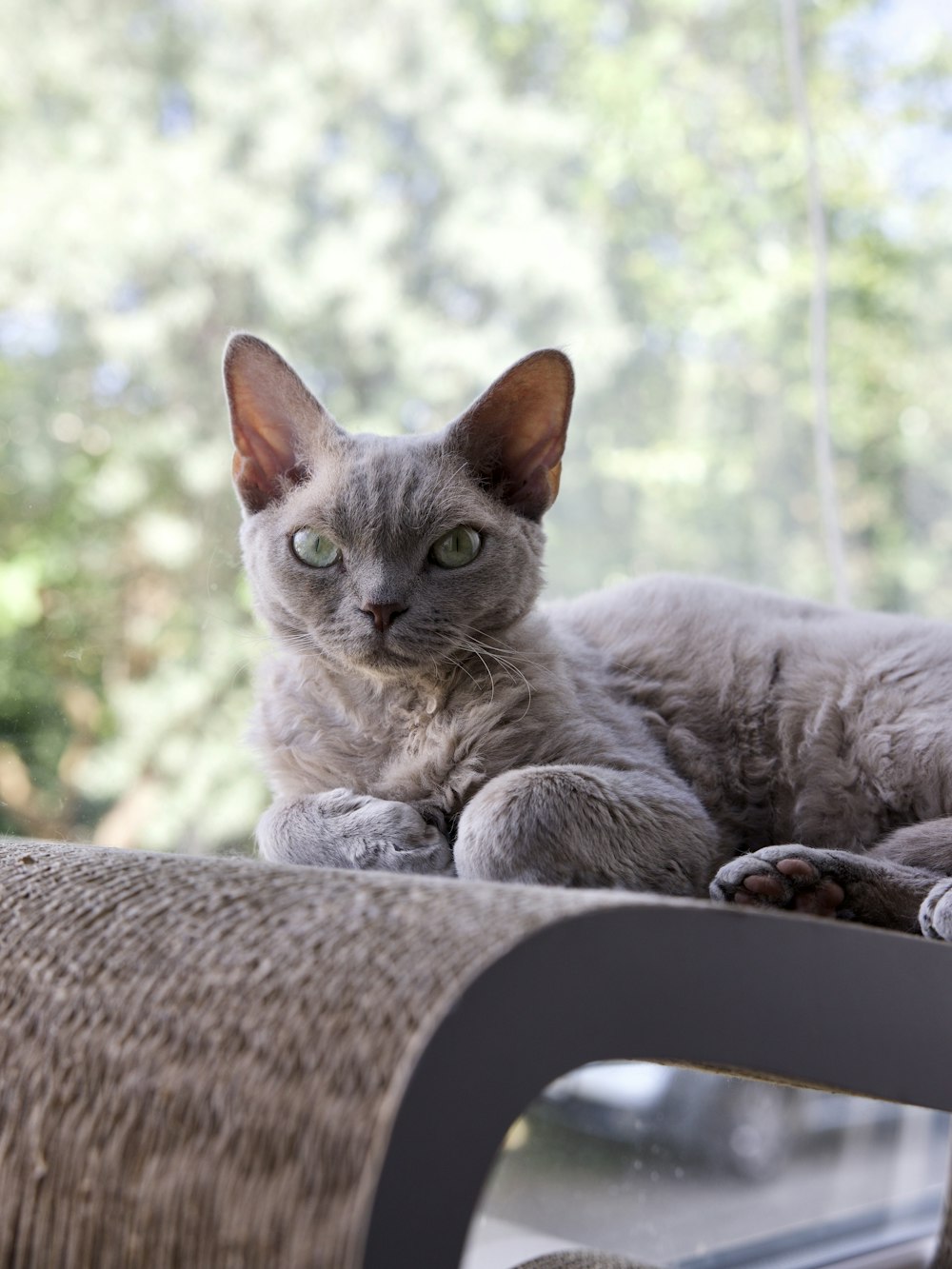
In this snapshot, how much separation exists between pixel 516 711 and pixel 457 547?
16 centimetres

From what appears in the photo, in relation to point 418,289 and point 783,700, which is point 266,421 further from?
point 418,289

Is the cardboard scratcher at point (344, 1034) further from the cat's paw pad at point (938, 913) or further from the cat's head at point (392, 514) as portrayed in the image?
the cat's head at point (392, 514)

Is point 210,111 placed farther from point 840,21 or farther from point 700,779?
point 700,779

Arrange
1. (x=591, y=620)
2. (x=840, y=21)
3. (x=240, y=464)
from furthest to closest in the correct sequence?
(x=840, y=21) → (x=591, y=620) → (x=240, y=464)

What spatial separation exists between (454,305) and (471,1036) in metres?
2.09

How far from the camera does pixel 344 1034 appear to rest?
1.77ft

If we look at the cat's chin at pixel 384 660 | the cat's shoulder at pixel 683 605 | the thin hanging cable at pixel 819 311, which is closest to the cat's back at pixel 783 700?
the cat's shoulder at pixel 683 605

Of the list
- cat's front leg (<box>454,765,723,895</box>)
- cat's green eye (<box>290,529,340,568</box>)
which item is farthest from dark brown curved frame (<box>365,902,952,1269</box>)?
cat's green eye (<box>290,529,340,568</box>)

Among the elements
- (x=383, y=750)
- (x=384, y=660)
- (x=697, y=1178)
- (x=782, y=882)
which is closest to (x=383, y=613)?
(x=384, y=660)

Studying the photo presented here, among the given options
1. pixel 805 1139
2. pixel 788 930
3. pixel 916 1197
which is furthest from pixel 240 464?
pixel 916 1197

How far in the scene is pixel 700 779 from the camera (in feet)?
3.92

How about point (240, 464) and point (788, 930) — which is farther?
point (240, 464)

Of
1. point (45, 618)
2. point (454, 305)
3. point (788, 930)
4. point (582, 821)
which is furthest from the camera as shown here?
point (454, 305)

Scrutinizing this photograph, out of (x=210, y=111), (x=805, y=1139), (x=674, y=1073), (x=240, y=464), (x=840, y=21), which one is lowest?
(x=805, y=1139)
